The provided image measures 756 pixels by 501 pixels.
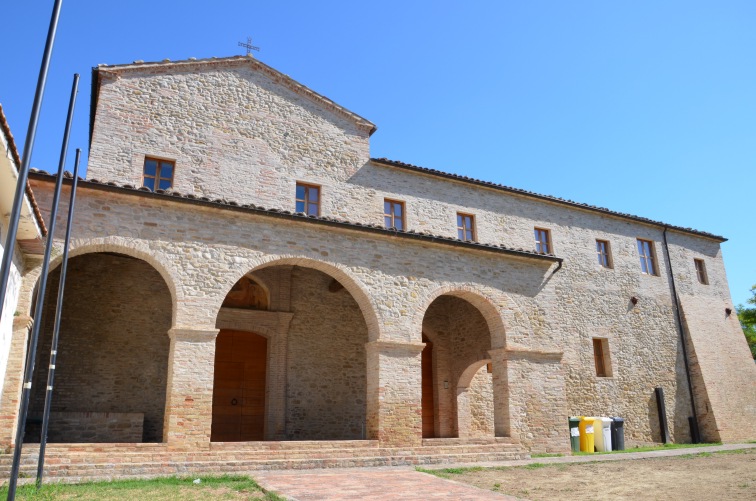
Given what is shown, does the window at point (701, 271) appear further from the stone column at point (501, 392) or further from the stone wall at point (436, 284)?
the stone column at point (501, 392)

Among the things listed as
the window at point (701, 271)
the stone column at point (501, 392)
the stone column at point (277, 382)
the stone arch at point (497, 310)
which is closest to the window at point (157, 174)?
the stone column at point (277, 382)

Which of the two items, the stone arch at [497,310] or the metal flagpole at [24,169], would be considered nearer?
the metal flagpole at [24,169]

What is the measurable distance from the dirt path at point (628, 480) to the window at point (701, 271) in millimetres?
11912

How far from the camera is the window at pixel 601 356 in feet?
63.4

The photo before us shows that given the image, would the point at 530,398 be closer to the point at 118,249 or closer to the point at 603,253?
the point at 603,253

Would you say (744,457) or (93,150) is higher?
(93,150)

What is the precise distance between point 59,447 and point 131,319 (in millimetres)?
4595

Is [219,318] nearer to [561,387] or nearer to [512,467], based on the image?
[512,467]

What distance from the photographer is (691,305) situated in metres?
22.0

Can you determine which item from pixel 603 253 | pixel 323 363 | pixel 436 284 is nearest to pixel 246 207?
pixel 436 284

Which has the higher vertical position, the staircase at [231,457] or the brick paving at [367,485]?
the staircase at [231,457]

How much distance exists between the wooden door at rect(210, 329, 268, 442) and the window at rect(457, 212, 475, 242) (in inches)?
275

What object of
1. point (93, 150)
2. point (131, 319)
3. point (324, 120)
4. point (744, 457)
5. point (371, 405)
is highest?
point (324, 120)

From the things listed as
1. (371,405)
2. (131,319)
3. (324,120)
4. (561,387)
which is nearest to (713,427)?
(561,387)
